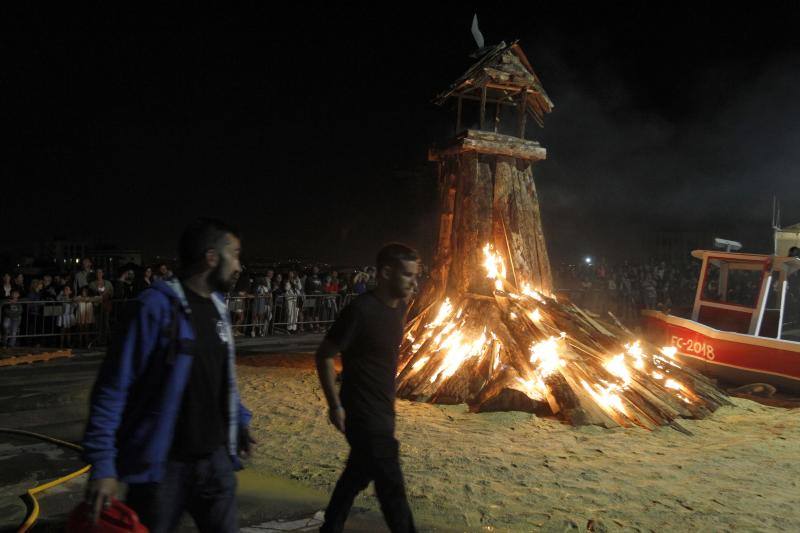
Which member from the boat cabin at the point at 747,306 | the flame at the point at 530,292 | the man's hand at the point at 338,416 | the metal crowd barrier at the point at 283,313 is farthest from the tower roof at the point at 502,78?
the man's hand at the point at 338,416

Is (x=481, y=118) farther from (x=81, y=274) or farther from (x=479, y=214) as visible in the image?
(x=81, y=274)

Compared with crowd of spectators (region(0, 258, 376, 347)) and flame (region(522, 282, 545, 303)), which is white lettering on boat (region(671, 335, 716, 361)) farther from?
crowd of spectators (region(0, 258, 376, 347))

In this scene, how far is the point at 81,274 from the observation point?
1456cm

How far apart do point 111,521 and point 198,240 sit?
1334 millimetres

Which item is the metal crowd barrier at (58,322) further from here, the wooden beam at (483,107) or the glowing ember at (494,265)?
the wooden beam at (483,107)

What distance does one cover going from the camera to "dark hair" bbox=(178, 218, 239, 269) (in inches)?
121

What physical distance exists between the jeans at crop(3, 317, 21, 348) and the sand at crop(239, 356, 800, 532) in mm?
6985

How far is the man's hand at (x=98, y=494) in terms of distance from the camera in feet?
8.23

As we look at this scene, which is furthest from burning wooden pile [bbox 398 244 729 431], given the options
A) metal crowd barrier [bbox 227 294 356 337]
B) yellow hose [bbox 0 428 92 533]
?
metal crowd barrier [bbox 227 294 356 337]

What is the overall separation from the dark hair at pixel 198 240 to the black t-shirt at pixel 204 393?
0.18m

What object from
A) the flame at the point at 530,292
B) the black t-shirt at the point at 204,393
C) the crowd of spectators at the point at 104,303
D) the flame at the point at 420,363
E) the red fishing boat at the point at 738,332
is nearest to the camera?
the black t-shirt at the point at 204,393

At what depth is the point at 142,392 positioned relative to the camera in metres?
2.71

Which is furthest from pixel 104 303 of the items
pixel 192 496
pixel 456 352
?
pixel 192 496

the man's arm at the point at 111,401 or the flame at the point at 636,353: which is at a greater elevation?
the man's arm at the point at 111,401
